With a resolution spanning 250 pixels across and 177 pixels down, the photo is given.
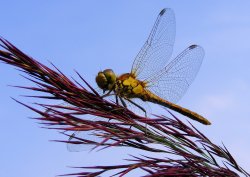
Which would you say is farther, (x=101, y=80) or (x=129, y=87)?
Answer: (x=129, y=87)

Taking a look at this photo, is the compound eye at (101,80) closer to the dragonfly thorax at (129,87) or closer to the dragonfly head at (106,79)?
the dragonfly head at (106,79)

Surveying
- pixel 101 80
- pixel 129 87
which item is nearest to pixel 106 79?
pixel 101 80

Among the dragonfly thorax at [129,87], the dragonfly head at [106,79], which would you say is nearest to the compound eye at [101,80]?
the dragonfly head at [106,79]

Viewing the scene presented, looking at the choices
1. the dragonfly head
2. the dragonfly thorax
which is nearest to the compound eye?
the dragonfly head

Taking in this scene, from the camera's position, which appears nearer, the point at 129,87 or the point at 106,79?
the point at 106,79

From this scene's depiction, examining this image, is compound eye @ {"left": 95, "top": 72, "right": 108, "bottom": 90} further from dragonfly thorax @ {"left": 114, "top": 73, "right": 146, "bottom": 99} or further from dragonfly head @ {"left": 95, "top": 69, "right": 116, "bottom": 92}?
dragonfly thorax @ {"left": 114, "top": 73, "right": 146, "bottom": 99}

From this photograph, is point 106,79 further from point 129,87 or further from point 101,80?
point 129,87

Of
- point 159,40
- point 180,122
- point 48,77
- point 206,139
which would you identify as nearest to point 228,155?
point 206,139

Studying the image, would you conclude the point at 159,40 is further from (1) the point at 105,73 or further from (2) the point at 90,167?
(2) the point at 90,167
